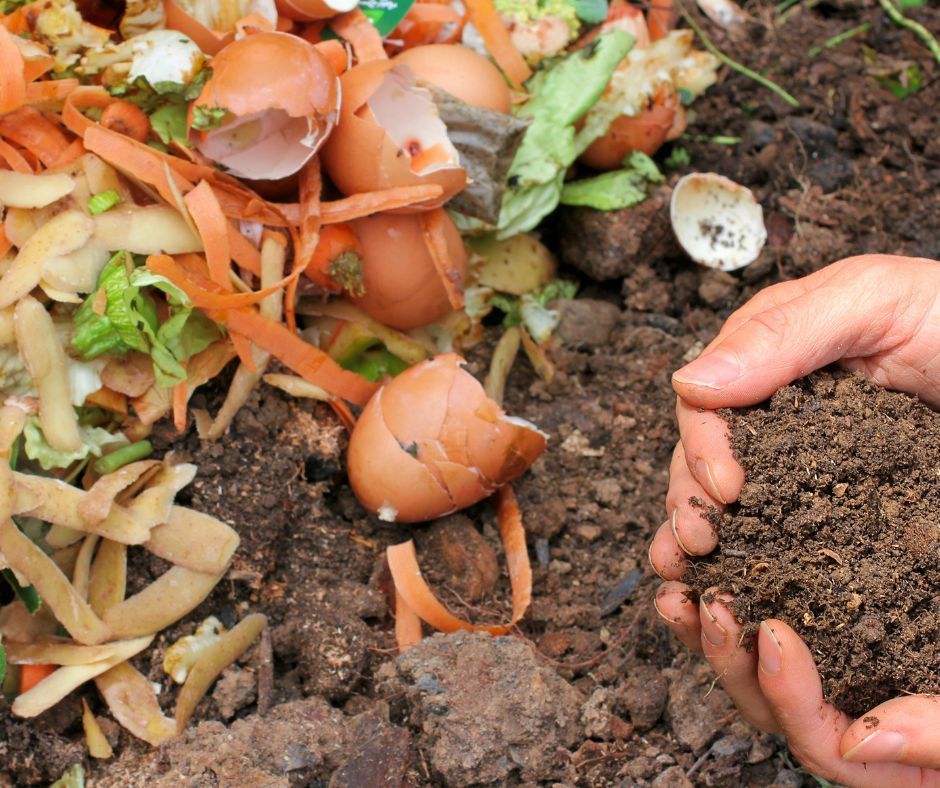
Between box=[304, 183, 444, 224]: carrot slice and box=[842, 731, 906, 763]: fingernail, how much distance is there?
3.97ft

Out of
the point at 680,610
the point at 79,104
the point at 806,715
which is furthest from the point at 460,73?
the point at 806,715

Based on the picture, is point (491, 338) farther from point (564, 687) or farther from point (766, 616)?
point (766, 616)

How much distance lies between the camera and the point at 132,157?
1965 millimetres

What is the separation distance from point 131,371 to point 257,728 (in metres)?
0.70

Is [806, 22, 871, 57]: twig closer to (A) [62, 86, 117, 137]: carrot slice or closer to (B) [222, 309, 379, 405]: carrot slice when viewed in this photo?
(B) [222, 309, 379, 405]: carrot slice

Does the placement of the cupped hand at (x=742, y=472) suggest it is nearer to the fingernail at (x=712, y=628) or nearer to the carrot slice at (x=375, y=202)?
the fingernail at (x=712, y=628)

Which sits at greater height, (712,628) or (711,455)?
(711,455)

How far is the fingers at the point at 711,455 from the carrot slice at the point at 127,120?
1.16 m

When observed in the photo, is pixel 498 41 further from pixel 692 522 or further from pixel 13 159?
pixel 692 522

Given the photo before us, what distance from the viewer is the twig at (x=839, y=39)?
9.59 ft

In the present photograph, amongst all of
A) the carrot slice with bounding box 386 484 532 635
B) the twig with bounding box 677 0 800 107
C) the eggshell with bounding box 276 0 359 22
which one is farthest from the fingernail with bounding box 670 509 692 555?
the twig with bounding box 677 0 800 107

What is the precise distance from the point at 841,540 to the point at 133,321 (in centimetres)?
122

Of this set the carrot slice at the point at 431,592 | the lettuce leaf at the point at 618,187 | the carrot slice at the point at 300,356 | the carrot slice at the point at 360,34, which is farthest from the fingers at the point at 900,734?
the carrot slice at the point at 360,34

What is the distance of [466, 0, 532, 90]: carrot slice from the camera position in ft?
7.86
